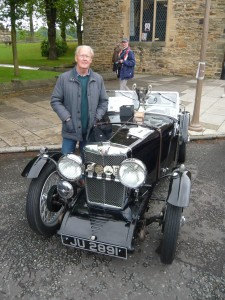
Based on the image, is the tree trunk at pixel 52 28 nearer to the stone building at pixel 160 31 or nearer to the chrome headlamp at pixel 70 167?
the stone building at pixel 160 31

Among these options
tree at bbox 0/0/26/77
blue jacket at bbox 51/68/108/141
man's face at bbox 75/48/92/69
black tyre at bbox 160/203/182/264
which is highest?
tree at bbox 0/0/26/77

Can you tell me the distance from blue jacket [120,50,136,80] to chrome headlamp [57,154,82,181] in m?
6.37

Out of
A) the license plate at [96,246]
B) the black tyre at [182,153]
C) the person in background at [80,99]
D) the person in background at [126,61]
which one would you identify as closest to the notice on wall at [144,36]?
the person in background at [126,61]

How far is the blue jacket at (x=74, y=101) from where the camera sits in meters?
3.28

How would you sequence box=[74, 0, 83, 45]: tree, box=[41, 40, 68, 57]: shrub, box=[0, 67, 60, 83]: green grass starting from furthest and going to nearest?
box=[41, 40, 68, 57]: shrub < box=[74, 0, 83, 45]: tree < box=[0, 67, 60, 83]: green grass

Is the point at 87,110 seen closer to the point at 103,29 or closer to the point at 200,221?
the point at 200,221

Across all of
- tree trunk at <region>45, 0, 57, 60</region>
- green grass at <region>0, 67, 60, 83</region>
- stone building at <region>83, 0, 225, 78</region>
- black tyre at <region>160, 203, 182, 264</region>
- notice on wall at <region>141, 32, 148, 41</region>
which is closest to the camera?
black tyre at <region>160, 203, 182, 264</region>

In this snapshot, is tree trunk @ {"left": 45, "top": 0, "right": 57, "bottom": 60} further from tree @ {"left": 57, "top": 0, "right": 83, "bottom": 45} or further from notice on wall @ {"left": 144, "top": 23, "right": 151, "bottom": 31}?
notice on wall @ {"left": 144, "top": 23, "right": 151, "bottom": 31}

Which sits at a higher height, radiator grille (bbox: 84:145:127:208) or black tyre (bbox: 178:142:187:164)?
radiator grille (bbox: 84:145:127:208)

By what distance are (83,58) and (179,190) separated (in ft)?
5.72

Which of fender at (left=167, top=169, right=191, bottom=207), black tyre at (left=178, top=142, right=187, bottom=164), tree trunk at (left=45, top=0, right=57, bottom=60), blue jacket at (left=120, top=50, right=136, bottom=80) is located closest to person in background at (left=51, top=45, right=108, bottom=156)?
fender at (left=167, top=169, right=191, bottom=207)

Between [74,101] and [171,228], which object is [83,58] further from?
[171,228]

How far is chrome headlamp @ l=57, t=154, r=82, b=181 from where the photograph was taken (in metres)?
2.65

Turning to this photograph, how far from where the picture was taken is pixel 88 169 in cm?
271
